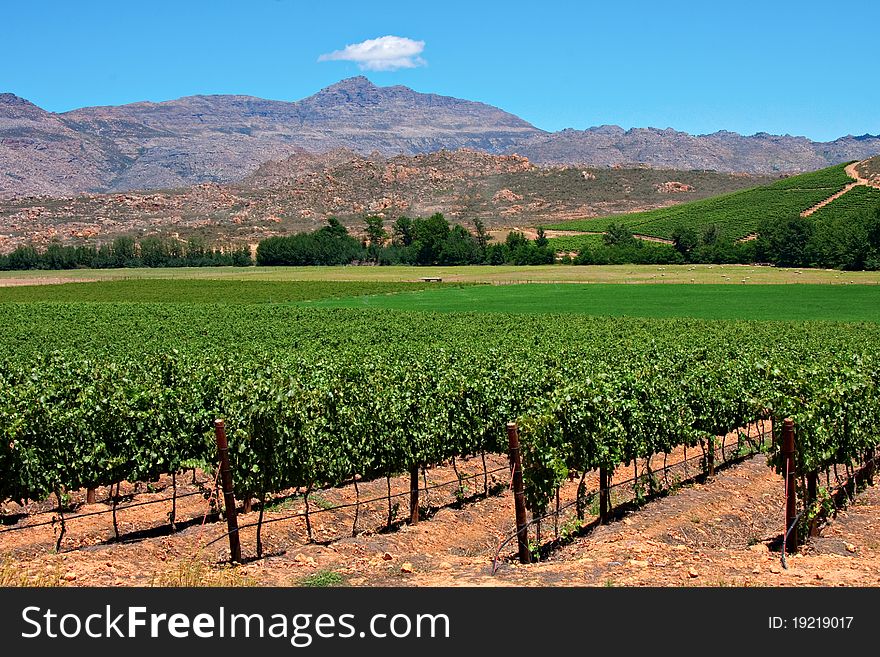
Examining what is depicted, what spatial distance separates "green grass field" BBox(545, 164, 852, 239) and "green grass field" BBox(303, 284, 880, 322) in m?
76.0

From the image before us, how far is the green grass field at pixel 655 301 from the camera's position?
202ft

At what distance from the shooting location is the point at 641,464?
20.8m

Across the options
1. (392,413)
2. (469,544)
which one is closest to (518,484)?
(469,544)

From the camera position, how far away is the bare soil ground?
11086mm

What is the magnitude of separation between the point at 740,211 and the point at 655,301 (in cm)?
11502

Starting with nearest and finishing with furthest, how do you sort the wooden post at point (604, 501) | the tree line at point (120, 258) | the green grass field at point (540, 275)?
the wooden post at point (604, 501) < the green grass field at point (540, 275) < the tree line at point (120, 258)

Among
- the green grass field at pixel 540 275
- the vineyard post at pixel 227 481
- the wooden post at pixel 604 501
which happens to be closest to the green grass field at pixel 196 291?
the green grass field at pixel 540 275

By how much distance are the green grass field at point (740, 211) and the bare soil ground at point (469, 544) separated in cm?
14524

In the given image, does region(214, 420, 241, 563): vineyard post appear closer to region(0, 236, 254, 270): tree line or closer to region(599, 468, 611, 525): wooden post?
region(599, 468, 611, 525): wooden post

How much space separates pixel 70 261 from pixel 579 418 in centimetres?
15801

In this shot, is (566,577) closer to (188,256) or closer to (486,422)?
(486,422)

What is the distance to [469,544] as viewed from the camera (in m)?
15.1

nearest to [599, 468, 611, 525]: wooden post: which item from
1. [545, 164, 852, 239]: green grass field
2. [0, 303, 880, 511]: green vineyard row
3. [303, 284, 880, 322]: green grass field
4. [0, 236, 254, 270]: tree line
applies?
[0, 303, 880, 511]: green vineyard row

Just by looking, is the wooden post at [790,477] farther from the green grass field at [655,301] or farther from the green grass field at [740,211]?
the green grass field at [740,211]
